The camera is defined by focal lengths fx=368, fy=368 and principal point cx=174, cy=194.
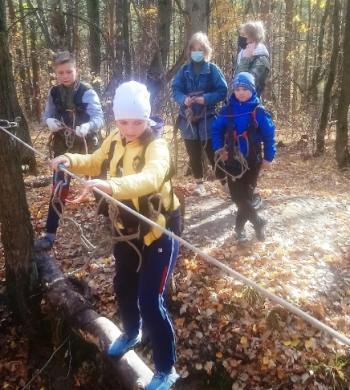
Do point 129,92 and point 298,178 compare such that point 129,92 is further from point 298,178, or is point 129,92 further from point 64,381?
point 298,178

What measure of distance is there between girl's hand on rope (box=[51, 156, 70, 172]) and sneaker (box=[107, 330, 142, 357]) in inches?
65.2

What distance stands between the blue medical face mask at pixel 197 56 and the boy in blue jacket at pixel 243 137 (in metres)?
1.26

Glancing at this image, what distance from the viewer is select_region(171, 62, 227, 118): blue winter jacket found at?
5562mm

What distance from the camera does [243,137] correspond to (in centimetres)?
445

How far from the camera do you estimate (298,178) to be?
10922 millimetres

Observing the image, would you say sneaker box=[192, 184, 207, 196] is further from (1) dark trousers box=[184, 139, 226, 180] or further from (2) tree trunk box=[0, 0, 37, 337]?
(2) tree trunk box=[0, 0, 37, 337]

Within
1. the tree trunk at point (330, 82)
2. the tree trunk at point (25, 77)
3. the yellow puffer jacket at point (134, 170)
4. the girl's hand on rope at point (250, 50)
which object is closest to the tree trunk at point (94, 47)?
the tree trunk at point (25, 77)

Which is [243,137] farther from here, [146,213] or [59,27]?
[59,27]

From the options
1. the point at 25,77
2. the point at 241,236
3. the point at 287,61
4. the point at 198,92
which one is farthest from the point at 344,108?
the point at 25,77

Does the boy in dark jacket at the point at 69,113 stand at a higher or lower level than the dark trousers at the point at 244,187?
higher

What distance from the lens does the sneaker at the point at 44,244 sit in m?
4.78

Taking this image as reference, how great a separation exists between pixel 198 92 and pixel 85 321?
3655 mm

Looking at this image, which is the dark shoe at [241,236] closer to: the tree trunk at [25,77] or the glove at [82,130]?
the glove at [82,130]

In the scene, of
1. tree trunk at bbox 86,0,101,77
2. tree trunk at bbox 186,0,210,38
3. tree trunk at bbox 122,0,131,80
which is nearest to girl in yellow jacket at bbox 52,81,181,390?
tree trunk at bbox 186,0,210,38
